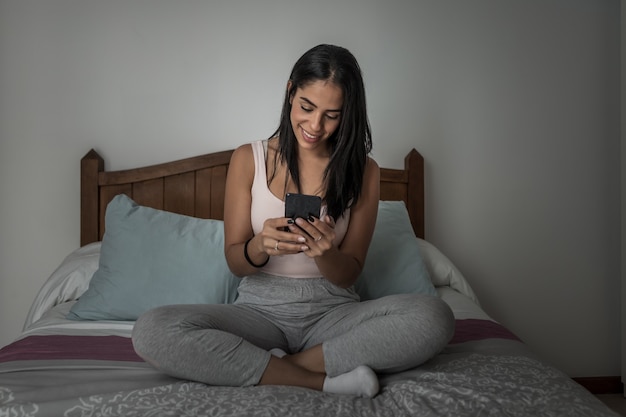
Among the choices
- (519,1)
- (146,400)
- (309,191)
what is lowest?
(146,400)

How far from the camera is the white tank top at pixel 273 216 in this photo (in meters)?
1.72

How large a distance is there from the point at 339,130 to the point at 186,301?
0.72m

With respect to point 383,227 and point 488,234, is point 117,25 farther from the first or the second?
point 488,234

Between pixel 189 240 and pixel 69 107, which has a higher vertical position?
pixel 69 107

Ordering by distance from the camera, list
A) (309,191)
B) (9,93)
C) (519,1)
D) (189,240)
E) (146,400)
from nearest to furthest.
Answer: (146,400) → (309,191) → (189,240) → (9,93) → (519,1)

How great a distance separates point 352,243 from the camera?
178 cm

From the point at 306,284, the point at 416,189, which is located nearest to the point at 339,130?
the point at 306,284

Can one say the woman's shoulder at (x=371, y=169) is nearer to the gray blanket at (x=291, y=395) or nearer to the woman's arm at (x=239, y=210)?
the woman's arm at (x=239, y=210)

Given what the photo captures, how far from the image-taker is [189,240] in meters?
2.15

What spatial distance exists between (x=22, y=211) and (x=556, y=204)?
2.21 meters

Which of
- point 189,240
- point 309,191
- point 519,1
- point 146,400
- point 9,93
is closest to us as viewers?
point 146,400

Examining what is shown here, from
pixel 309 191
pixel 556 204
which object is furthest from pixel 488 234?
pixel 309 191

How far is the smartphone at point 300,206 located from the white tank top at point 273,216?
20 centimetres

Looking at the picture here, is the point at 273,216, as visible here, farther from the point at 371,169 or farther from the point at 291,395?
the point at 291,395
